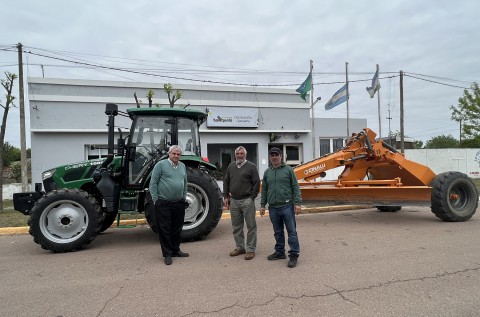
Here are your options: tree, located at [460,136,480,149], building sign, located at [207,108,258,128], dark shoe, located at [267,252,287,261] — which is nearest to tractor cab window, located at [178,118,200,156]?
dark shoe, located at [267,252,287,261]

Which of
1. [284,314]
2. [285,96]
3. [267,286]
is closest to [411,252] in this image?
[267,286]

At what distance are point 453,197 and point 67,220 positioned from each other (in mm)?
7949

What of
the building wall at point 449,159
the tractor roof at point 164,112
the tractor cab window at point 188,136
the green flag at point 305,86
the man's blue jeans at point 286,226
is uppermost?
the green flag at point 305,86

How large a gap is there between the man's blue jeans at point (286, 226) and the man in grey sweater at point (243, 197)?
0.36m

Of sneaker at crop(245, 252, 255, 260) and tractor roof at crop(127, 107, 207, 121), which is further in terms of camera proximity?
tractor roof at crop(127, 107, 207, 121)

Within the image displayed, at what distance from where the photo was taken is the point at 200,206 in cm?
643

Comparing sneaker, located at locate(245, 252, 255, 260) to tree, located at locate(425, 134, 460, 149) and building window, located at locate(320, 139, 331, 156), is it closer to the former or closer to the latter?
building window, located at locate(320, 139, 331, 156)

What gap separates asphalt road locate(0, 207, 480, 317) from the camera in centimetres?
354

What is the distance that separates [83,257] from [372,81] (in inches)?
728

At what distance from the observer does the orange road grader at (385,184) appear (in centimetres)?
758

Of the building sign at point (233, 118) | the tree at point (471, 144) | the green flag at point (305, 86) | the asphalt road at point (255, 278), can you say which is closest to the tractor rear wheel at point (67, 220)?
the asphalt road at point (255, 278)

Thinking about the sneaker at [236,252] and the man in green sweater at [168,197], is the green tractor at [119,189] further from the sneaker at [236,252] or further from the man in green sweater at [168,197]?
the sneaker at [236,252]

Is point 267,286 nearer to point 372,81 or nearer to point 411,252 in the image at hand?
point 411,252

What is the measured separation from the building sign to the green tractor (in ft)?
37.3
